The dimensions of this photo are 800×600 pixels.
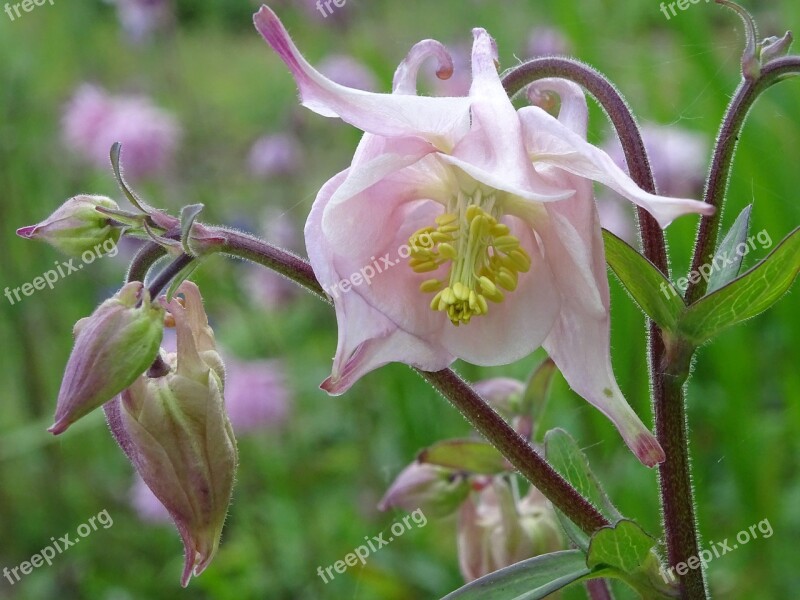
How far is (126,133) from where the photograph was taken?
286 cm

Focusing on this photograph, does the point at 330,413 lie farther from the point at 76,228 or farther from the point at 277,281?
the point at 76,228

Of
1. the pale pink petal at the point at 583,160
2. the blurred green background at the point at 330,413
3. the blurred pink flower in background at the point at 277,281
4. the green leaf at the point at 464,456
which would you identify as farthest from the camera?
the blurred pink flower in background at the point at 277,281

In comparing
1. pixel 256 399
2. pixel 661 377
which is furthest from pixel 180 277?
pixel 256 399

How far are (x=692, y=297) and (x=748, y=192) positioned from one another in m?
1.92

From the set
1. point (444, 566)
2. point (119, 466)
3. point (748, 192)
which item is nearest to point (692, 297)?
point (444, 566)

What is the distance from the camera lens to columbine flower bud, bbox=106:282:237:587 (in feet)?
2.62

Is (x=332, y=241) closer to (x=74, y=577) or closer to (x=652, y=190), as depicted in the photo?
(x=652, y=190)

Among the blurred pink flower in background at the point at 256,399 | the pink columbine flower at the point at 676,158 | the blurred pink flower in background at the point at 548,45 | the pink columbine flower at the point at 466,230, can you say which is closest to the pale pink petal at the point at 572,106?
the pink columbine flower at the point at 466,230

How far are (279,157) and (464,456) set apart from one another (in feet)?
6.65

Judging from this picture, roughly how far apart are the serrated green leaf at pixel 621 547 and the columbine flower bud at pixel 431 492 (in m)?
0.38

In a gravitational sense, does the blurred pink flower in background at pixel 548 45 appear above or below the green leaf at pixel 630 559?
above

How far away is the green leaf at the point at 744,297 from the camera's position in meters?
0.81

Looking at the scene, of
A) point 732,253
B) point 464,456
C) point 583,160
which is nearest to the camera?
point 583,160

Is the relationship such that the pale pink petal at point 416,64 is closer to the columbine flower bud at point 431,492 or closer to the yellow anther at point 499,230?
the yellow anther at point 499,230
